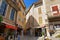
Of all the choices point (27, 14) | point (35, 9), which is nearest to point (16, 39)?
point (35, 9)

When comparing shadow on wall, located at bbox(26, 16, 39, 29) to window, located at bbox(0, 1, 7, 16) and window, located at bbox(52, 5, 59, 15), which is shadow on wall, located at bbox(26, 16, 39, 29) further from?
window, located at bbox(0, 1, 7, 16)

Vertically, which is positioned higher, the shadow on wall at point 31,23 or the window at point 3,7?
the window at point 3,7

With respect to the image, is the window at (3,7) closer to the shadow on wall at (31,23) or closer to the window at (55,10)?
the window at (55,10)

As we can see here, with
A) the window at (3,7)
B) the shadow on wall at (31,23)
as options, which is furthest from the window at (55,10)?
the window at (3,7)

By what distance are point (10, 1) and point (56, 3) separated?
373 inches

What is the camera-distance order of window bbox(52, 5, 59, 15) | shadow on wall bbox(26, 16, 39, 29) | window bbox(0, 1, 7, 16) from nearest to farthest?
window bbox(0, 1, 7, 16) < window bbox(52, 5, 59, 15) < shadow on wall bbox(26, 16, 39, 29)

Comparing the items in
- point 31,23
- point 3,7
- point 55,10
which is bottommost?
point 31,23

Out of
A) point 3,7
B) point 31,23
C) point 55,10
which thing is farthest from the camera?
point 31,23

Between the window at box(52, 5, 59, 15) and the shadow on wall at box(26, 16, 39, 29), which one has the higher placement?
the window at box(52, 5, 59, 15)

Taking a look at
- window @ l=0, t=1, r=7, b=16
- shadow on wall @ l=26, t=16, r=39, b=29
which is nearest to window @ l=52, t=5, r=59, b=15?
shadow on wall @ l=26, t=16, r=39, b=29

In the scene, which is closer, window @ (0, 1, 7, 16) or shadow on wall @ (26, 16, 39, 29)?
window @ (0, 1, 7, 16)

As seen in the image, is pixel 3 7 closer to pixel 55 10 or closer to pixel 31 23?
pixel 55 10

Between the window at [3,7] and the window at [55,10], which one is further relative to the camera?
the window at [55,10]

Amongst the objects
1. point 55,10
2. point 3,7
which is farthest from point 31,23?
point 3,7
